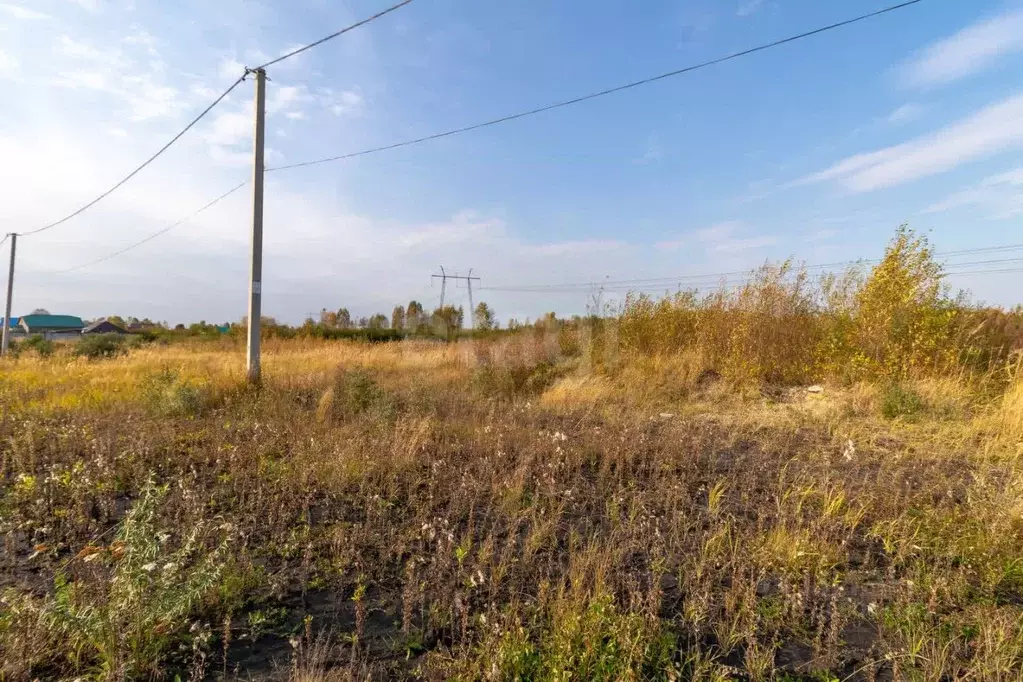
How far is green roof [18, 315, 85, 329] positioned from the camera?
64.7 m

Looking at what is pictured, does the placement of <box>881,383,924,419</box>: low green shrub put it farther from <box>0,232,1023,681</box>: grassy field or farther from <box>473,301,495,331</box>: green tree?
<box>473,301,495,331</box>: green tree

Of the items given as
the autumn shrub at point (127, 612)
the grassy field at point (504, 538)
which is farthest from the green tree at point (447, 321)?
the autumn shrub at point (127, 612)

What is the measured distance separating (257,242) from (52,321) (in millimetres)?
82238

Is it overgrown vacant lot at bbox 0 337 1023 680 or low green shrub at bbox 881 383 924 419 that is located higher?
low green shrub at bbox 881 383 924 419

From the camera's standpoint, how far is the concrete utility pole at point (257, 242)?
29.1ft

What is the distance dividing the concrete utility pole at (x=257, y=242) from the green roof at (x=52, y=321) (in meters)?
72.7

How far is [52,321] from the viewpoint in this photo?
6894cm

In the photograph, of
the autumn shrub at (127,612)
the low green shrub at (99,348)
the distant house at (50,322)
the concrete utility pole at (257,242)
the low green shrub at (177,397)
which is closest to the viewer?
the autumn shrub at (127,612)

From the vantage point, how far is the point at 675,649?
2.31 meters

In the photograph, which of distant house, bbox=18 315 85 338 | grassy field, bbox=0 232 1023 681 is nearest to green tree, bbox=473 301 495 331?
grassy field, bbox=0 232 1023 681

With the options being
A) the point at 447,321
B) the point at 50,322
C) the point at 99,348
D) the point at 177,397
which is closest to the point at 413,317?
the point at 447,321

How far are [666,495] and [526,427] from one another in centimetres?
238

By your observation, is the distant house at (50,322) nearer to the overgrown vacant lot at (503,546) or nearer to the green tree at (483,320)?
the green tree at (483,320)

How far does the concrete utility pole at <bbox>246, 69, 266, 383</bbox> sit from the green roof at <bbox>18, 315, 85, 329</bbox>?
7267 cm
